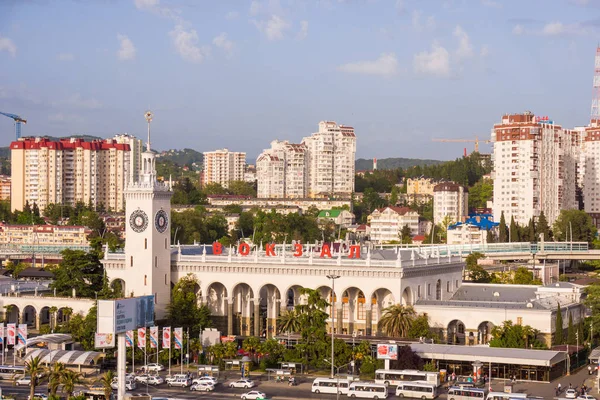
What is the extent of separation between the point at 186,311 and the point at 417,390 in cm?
2834

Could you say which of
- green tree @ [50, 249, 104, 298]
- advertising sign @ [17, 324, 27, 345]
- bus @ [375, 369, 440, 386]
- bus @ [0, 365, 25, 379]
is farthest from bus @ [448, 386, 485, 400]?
green tree @ [50, 249, 104, 298]

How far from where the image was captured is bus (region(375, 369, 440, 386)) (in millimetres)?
79688

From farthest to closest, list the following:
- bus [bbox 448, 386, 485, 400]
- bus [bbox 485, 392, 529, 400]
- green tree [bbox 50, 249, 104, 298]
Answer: green tree [bbox 50, 249, 104, 298], bus [bbox 448, 386, 485, 400], bus [bbox 485, 392, 529, 400]

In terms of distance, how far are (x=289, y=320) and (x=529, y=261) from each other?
96179 millimetres

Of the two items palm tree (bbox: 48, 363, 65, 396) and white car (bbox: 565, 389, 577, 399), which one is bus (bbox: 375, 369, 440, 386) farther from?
palm tree (bbox: 48, 363, 65, 396)

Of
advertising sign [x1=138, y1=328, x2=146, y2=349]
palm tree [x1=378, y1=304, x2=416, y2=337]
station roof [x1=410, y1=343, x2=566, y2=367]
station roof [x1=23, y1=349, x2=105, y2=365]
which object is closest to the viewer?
station roof [x1=410, y1=343, x2=566, y2=367]

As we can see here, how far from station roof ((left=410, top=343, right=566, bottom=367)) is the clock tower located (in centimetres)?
2588

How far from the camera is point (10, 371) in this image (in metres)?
84.2

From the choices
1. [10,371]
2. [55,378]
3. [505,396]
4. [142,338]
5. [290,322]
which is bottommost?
[505,396]

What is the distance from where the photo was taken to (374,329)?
327 feet

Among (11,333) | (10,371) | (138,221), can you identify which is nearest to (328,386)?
(10,371)

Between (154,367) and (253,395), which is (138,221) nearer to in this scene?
(154,367)

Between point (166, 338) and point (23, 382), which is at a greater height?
point (166, 338)

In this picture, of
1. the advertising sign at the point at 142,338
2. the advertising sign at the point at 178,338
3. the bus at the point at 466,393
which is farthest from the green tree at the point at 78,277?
the bus at the point at 466,393
